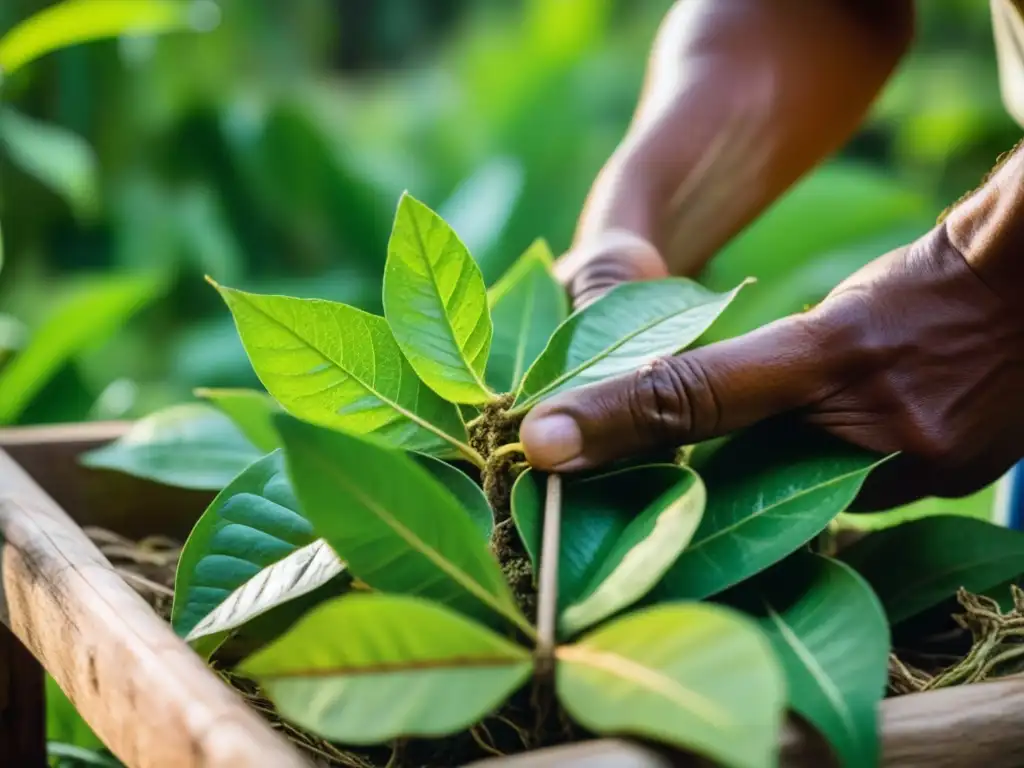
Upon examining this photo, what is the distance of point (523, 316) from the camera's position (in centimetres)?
51

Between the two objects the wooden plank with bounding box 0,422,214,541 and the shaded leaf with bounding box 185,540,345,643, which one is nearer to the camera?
the shaded leaf with bounding box 185,540,345,643

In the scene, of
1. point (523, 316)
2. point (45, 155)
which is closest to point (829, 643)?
point (523, 316)

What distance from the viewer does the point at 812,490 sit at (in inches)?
15.3

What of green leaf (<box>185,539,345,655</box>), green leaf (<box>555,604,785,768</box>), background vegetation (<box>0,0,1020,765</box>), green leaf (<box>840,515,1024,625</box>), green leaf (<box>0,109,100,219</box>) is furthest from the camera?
background vegetation (<box>0,0,1020,765</box>)

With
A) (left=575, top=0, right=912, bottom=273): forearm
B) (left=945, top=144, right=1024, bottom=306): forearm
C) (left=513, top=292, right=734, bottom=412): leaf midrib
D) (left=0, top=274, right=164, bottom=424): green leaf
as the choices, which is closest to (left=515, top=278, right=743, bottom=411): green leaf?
(left=513, top=292, right=734, bottom=412): leaf midrib

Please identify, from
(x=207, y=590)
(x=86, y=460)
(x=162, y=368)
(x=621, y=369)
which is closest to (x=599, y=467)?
(x=621, y=369)

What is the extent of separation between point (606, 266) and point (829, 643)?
0.25 meters

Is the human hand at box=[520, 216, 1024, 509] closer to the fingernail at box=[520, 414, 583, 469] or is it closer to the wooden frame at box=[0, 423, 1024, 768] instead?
the fingernail at box=[520, 414, 583, 469]

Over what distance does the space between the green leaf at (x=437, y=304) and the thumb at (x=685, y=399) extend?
0.03 m

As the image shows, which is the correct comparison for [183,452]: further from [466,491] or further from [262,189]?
[262,189]

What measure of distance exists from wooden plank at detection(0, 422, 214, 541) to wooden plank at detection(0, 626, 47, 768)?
0.32 ft

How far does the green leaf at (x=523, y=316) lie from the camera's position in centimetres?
49

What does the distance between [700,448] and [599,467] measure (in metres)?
0.06

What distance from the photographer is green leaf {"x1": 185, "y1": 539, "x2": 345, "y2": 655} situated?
0.35 meters
